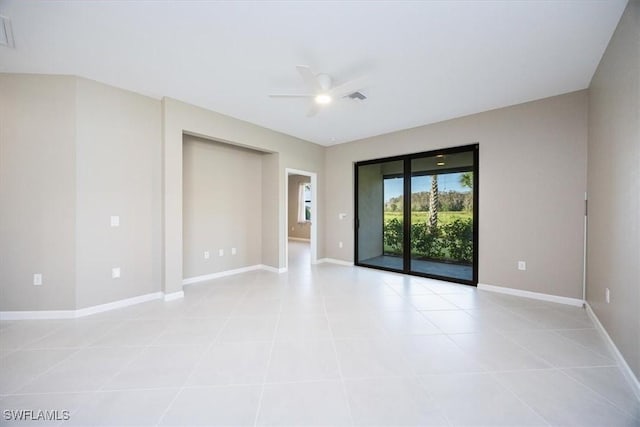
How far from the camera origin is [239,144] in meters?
4.21

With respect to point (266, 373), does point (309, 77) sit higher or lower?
higher

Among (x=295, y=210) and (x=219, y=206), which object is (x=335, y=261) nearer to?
(x=219, y=206)

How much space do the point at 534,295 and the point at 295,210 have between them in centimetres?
790

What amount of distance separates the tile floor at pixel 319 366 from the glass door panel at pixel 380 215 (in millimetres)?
1911

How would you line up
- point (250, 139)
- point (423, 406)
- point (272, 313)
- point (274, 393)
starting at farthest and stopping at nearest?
point (250, 139) < point (272, 313) < point (274, 393) < point (423, 406)

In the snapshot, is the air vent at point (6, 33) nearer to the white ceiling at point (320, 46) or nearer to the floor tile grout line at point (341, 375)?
the white ceiling at point (320, 46)

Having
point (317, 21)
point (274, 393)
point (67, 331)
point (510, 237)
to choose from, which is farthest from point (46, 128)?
point (510, 237)

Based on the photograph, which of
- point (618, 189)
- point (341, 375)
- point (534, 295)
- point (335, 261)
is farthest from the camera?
point (335, 261)

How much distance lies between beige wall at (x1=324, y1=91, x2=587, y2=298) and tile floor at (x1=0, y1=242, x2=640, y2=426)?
547 mm

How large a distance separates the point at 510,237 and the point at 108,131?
5.67 metres

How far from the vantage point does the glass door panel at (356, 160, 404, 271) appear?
15.8 ft

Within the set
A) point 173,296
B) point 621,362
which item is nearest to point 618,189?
point 621,362

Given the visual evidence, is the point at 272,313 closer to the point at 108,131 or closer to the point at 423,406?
the point at 423,406

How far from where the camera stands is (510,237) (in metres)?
3.55
